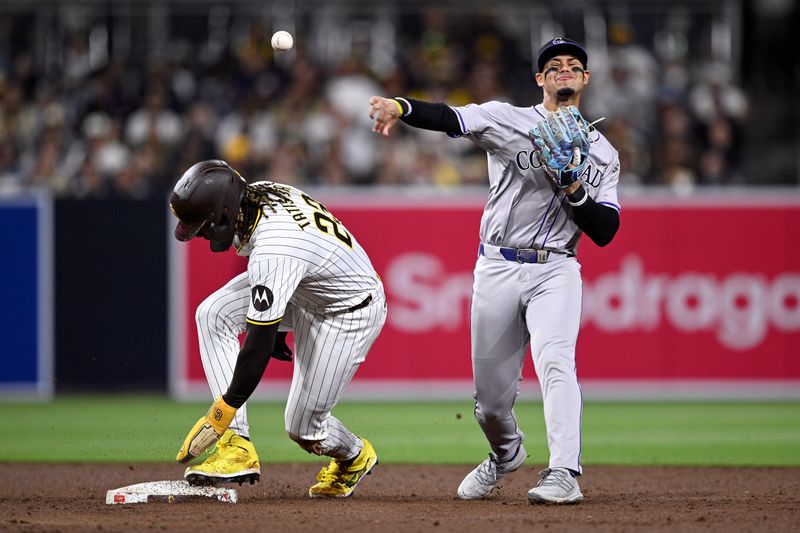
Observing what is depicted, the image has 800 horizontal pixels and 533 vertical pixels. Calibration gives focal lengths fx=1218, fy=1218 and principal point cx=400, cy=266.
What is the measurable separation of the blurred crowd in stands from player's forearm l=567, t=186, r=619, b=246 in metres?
7.39

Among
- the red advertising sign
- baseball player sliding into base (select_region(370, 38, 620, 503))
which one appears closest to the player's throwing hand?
baseball player sliding into base (select_region(370, 38, 620, 503))

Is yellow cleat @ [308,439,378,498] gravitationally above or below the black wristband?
below

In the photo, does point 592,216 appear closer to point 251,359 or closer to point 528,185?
point 528,185

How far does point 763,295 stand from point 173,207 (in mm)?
7533

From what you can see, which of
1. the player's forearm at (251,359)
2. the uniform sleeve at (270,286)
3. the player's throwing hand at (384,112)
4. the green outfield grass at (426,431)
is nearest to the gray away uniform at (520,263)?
the player's throwing hand at (384,112)

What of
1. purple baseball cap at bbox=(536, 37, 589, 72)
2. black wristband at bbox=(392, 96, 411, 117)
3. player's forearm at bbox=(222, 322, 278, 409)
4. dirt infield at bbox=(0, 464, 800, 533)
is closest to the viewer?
dirt infield at bbox=(0, 464, 800, 533)

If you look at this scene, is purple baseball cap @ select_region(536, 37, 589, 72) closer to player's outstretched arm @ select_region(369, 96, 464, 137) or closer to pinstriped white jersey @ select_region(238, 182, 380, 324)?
player's outstretched arm @ select_region(369, 96, 464, 137)

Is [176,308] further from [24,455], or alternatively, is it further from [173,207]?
[173,207]

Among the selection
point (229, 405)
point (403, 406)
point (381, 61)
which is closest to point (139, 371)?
point (403, 406)

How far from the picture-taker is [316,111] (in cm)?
1413

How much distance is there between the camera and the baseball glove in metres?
5.57

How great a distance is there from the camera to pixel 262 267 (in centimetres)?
546

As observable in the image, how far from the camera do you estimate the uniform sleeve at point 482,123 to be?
19.0ft

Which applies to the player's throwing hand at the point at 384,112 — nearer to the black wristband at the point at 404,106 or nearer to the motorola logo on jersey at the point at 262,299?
the black wristband at the point at 404,106
